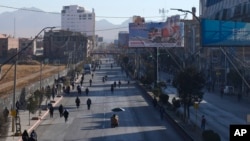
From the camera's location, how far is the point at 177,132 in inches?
1355

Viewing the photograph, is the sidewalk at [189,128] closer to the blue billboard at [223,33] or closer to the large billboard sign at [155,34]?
the blue billboard at [223,33]

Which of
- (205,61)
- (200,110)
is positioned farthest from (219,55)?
(200,110)

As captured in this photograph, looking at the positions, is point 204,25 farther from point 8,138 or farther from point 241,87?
point 241,87

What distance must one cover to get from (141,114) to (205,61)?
58.4 m

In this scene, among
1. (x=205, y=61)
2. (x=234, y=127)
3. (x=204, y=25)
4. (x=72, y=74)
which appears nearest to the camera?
(x=234, y=127)

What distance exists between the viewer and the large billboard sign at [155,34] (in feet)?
257

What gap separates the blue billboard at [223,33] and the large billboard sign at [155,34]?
42500 millimetres

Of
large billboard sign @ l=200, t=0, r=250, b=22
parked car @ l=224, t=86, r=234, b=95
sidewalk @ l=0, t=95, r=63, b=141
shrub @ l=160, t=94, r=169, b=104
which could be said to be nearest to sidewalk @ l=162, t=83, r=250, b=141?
shrub @ l=160, t=94, r=169, b=104

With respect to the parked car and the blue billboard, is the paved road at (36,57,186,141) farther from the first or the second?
the parked car

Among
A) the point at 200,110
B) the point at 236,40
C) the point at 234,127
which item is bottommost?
the point at 200,110

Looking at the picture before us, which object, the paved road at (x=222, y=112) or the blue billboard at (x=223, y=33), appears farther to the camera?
the paved road at (x=222, y=112)

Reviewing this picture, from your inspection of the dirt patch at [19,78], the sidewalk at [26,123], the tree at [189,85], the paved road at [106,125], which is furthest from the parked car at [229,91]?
the tree at [189,85]

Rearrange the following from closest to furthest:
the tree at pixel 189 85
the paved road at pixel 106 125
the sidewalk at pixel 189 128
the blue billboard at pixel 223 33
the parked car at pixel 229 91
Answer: the sidewalk at pixel 189 128, the paved road at pixel 106 125, the blue billboard at pixel 223 33, the tree at pixel 189 85, the parked car at pixel 229 91

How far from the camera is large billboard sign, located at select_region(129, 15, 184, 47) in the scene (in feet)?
257
